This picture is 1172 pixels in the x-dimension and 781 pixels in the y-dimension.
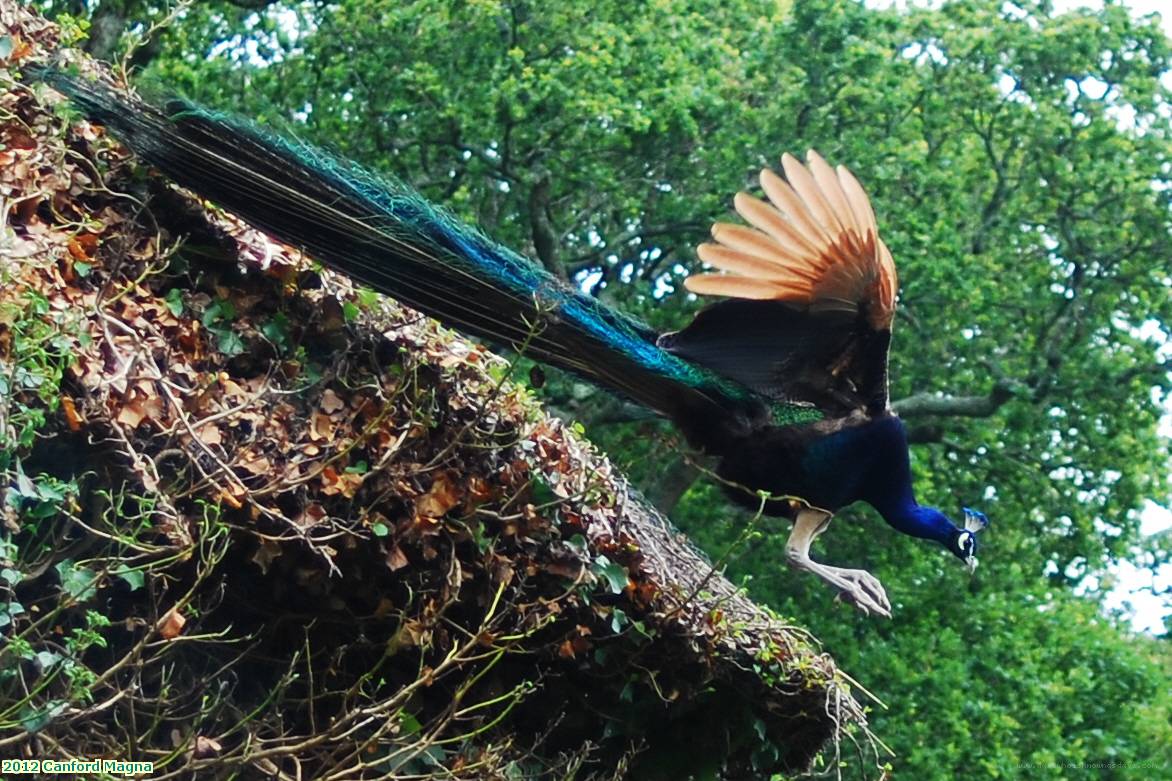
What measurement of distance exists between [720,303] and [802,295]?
0.93 feet

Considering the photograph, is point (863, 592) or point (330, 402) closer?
point (330, 402)

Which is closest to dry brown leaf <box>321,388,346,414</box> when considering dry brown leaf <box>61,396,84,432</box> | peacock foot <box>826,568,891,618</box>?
dry brown leaf <box>61,396,84,432</box>

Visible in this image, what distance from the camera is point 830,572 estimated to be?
6.31 m

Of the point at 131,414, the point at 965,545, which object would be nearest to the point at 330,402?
the point at 131,414

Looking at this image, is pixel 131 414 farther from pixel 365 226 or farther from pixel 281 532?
pixel 365 226

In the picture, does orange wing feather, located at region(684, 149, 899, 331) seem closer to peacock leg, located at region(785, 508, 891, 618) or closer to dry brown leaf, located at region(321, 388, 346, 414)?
peacock leg, located at region(785, 508, 891, 618)

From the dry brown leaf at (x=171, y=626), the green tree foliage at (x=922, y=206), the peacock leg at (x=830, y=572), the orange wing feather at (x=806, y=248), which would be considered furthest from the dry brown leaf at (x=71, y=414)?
the green tree foliage at (x=922, y=206)

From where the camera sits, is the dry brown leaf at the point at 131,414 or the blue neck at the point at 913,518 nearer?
the dry brown leaf at the point at 131,414

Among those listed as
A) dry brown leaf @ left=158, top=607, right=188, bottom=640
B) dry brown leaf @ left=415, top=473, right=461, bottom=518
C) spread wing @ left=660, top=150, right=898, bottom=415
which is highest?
spread wing @ left=660, top=150, right=898, bottom=415

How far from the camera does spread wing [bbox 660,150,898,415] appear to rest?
5535 mm

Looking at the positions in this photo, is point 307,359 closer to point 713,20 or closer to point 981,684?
point 981,684

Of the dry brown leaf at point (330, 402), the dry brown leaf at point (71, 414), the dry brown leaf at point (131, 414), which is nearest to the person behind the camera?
the dry brown leaf at point (71, 414)

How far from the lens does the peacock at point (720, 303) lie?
494 centimetres

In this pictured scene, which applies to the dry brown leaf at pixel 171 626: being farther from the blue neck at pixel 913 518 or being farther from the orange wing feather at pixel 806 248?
the blue neck at pixel 913 518
